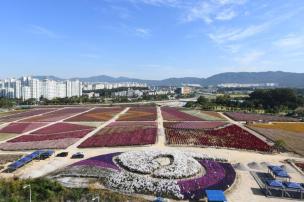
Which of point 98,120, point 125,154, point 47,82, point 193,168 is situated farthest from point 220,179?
point 47,82

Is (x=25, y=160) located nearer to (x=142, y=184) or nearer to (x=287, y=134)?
(x=142, y=184)

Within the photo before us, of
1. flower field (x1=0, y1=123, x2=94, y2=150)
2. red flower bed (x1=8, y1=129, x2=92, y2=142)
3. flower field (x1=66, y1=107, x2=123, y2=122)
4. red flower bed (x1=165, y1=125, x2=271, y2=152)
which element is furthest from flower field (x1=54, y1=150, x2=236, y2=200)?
flower field (x1=66, y1=107, x2=123, y2=122)

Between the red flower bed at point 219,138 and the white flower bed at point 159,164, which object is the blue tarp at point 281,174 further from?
the red flower bed at point 219,138

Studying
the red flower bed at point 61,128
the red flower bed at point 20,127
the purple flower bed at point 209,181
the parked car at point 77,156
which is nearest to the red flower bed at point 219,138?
the purple flower bed at point 209,181

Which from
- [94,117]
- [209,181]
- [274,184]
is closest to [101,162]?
[209,181]

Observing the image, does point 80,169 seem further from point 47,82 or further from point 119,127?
point 47,82

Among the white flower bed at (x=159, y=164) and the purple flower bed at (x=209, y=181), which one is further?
the white flower bed at (x=159, y=164)
